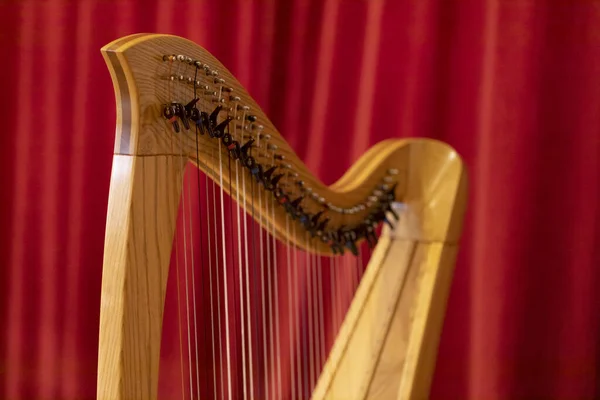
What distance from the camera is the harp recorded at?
0.56m

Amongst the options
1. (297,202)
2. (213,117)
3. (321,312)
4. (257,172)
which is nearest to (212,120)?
(213,117)

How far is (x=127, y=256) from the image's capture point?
551 mm

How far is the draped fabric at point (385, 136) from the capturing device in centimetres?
158

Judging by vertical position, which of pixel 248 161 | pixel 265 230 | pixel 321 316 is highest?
pixel 248 161

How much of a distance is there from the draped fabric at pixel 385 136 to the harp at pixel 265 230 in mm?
303

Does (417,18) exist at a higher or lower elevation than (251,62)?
higher

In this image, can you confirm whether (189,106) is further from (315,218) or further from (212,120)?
(315,218)

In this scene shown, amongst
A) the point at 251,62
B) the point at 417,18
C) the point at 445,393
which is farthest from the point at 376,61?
the point at 445,393

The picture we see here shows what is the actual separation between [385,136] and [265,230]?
0.66 m

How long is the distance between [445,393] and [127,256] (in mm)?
1309

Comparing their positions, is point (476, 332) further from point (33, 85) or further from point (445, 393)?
point (33, 85)

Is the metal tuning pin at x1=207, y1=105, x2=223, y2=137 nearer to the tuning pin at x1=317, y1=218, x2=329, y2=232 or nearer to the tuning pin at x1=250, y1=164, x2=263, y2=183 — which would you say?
the tuning pin at x1=250, y1=164, x2=263, y2=183

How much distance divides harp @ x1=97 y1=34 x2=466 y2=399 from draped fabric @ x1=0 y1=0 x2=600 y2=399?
0.30 metres

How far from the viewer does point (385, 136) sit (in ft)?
5.54
